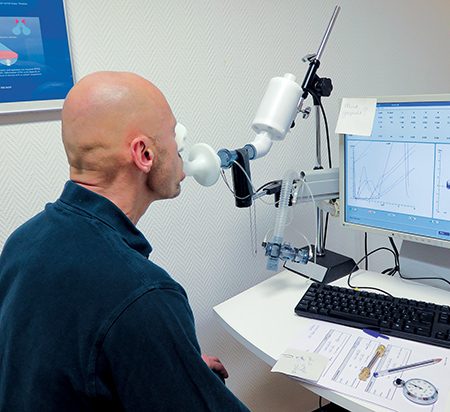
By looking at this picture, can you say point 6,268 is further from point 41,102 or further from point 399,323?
point 399,323

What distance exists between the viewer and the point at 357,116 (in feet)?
4.17

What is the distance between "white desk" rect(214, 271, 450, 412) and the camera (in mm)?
1090

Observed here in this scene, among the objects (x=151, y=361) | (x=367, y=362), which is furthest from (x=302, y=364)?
(x=151, y=361)

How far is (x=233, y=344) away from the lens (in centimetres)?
163

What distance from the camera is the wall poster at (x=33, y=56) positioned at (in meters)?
1.06

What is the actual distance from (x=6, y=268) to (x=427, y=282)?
1084 millimetres

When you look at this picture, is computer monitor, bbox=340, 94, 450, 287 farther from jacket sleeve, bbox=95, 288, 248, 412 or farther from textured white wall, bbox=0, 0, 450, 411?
jacket sleeve, bbox=95, 288, 248, 412

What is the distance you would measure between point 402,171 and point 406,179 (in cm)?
2

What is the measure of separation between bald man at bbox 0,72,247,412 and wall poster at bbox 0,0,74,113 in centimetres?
34

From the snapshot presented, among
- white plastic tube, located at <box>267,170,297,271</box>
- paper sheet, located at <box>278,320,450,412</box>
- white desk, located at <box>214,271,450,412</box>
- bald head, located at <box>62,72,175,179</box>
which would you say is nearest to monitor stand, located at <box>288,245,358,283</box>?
white desk, located at <box>214,271,450,412</box>

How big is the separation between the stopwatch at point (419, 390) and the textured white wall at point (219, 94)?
2.47 feet

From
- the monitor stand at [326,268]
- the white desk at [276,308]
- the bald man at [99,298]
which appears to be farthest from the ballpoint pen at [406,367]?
the monitor stand at [326,268]

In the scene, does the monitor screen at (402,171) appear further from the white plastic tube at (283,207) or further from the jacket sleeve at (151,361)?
the jacket sleeve at (151,361)

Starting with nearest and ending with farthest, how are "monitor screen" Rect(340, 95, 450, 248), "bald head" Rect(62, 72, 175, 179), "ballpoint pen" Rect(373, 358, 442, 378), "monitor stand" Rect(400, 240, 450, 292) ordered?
"bald head" Rect(62, 72, 175, 179)
"ballpoint pen" Rect(373, 358, 442, 378)
"monitor screen" Rect(340, 95, 450, 248)
"monitor stand" Rect(400, 240, 450, 292)
